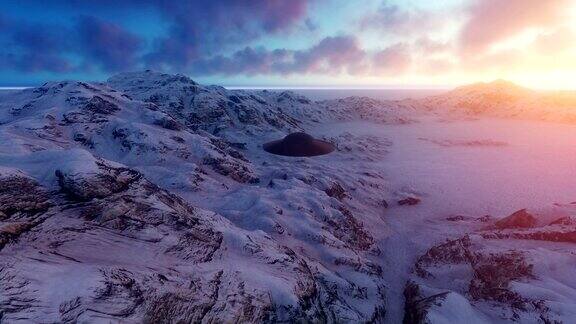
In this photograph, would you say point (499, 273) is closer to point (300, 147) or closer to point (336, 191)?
point (336, 191)

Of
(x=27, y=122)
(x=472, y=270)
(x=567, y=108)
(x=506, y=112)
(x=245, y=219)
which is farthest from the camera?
(x=506, y=112)

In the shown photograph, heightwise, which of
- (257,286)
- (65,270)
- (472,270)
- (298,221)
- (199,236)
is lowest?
(472,270)

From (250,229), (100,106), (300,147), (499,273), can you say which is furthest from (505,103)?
(100,106)

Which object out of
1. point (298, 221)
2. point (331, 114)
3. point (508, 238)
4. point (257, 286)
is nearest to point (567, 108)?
point (331, 114)

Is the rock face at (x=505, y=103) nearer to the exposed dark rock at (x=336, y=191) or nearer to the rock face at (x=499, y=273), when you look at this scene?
the rock face at (x=499, y=273)

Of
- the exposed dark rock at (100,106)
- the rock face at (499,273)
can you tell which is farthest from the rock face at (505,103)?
the exposed dark rock at (100,106)

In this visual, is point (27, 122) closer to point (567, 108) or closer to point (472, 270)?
point (472, 270)
